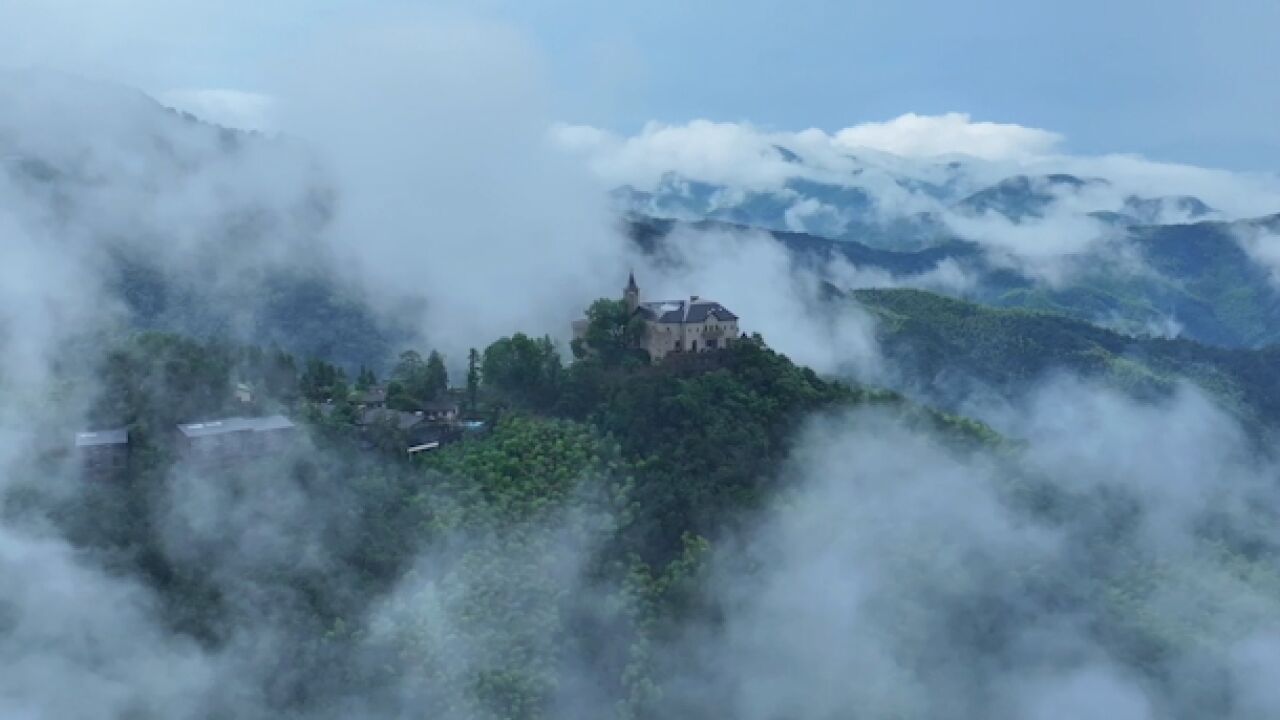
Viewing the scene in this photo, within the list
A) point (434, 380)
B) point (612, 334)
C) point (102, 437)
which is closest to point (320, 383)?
point (434, 380)

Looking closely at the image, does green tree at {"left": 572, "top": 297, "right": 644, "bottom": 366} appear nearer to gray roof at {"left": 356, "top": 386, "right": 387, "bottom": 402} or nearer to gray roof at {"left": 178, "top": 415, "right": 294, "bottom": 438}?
gray roof at {"left": 356, "top": 386, "right": 387, "bottom": 402}

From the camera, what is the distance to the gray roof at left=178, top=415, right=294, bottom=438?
1069 inches

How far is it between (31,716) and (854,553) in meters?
20.1

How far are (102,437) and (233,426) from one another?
10.2ft

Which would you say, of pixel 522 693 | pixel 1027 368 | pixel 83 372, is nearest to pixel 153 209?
pixel 83 372

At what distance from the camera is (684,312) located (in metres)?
36.0

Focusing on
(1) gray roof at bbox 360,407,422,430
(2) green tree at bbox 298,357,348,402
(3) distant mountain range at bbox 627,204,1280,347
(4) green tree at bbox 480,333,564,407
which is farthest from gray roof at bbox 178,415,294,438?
(3) distant mountain range at bbox 627,204,1280,347

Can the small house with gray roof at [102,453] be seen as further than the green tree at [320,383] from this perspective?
No

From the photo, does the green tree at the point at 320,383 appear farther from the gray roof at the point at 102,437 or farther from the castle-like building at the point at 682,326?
the castle-like building at the point at 682,326

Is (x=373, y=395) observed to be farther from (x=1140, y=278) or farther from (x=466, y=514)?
(x=1140, y=278)

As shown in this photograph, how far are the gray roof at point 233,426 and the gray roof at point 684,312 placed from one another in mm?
13000

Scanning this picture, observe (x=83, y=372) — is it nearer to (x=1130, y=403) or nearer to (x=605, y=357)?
(x=605, y=357)

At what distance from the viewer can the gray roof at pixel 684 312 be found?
35.8 meters

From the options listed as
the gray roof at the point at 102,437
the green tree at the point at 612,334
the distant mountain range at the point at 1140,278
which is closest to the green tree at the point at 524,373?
the green tree at the point at 612,334
